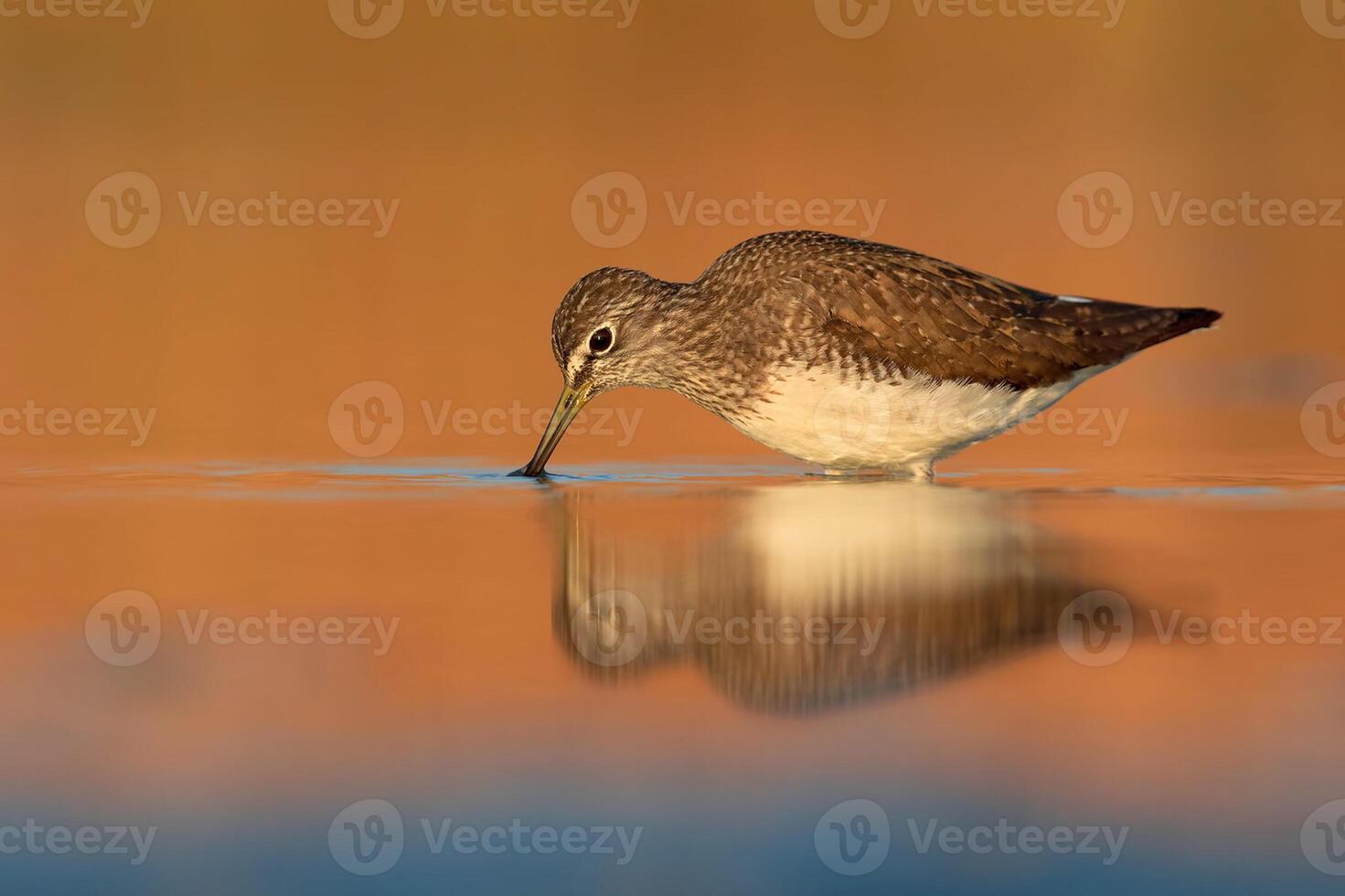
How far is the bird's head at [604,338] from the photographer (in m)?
9.33

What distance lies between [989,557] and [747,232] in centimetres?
938

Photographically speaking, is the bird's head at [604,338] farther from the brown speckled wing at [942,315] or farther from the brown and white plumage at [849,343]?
the brown speckled wing at [942,315]

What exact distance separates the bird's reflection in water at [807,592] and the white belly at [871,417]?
61 centimetres

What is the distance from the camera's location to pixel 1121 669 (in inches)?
178

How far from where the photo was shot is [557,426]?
9430mm

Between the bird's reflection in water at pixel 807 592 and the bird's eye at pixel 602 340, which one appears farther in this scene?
the bird's eye at pixel 602 340

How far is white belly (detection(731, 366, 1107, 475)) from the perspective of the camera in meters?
8.41

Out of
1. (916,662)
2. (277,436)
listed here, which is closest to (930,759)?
(916,662)

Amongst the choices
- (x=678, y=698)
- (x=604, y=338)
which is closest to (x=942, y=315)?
(x=604, y=338)

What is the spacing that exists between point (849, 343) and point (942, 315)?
0.77 metres

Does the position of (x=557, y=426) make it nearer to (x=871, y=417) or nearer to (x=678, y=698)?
(x=871, y=417)

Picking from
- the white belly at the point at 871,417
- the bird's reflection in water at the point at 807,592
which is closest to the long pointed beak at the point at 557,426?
the white belly at the point at 871,417

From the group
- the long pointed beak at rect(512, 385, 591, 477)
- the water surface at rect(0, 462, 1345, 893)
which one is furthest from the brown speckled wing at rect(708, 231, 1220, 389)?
the water surface at rect(0, 462, 1345, 893)

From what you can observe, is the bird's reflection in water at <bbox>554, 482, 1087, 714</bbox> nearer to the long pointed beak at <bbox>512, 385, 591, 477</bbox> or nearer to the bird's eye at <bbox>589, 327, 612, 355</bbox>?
the long pointed beak at <bbox>512, 385, 591, 477</bbox>
